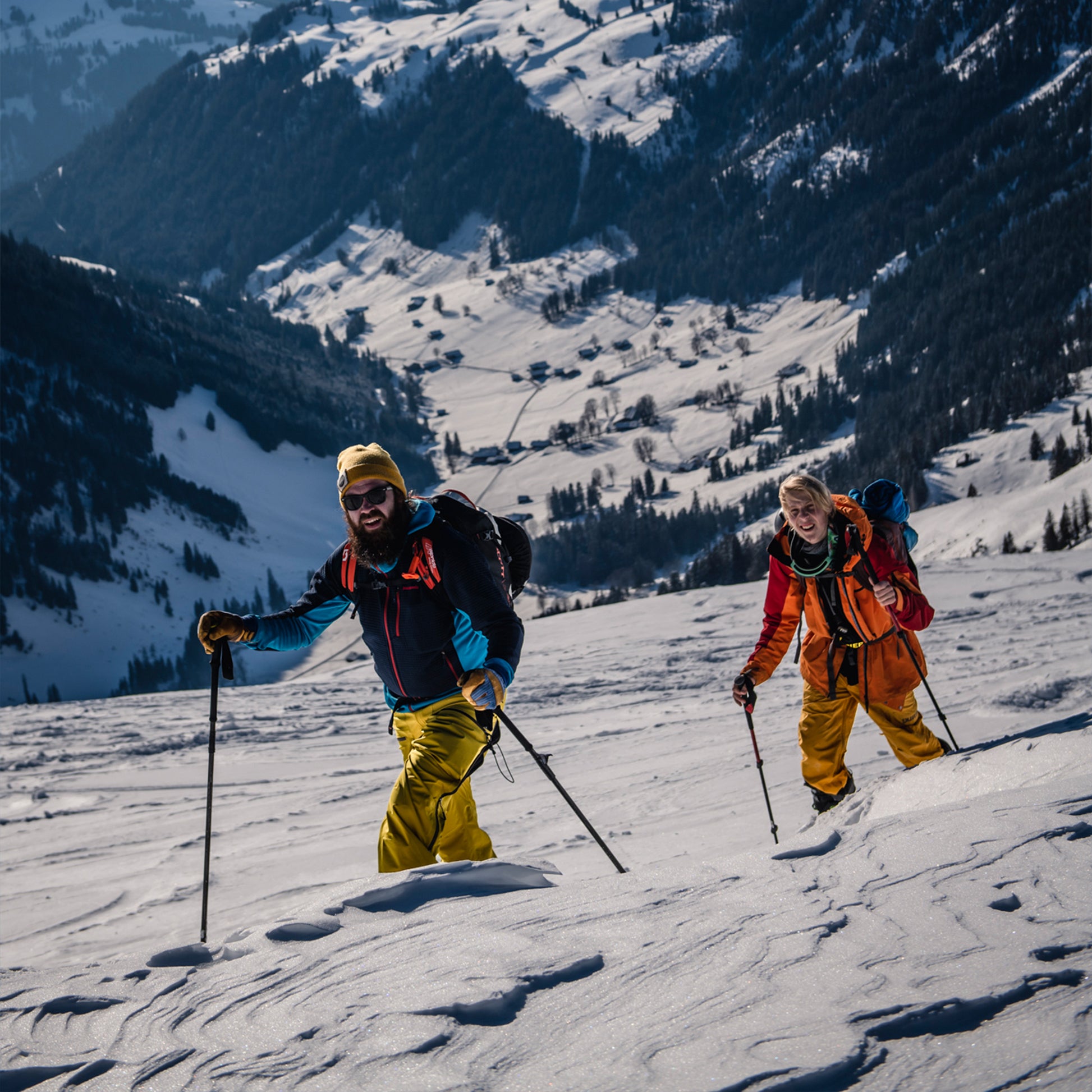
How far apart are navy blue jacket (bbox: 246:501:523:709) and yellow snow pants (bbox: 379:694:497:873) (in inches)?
5.9

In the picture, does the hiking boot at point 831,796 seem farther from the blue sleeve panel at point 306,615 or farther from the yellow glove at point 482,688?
the blue sleeve panel at point 306,615

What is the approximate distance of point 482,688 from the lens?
3963 mm

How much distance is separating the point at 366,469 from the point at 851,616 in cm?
274

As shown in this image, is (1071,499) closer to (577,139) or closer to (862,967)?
(862,967)

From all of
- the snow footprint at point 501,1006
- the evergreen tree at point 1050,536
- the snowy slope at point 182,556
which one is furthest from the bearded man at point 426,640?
the snowy slope at point 182,556

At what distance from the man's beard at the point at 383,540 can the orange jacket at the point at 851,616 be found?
2.12 m

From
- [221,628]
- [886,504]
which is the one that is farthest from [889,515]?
[221,628]

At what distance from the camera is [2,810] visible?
8.31 meters

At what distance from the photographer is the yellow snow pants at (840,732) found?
18.1 feet

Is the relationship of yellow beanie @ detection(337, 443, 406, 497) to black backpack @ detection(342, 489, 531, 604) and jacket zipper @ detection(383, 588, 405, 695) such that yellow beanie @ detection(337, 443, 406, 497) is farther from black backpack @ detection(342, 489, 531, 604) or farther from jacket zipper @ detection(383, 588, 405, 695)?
jacket zipper @ detection(383, 588, 405, 695)

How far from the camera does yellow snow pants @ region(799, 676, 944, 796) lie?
5.53 m

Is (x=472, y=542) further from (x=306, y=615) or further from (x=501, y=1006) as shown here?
(x=501, y=1006)

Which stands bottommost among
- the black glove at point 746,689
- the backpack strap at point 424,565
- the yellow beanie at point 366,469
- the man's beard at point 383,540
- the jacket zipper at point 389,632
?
the black glove at point 746,689

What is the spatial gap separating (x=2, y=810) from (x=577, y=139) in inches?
7031
